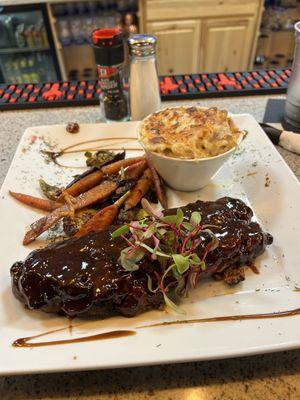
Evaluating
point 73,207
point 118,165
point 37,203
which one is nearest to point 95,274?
point 73,207

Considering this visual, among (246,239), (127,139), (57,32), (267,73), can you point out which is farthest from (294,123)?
(57,32)

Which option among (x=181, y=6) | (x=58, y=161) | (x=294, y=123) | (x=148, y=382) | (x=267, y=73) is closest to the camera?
(x=148, y=382)

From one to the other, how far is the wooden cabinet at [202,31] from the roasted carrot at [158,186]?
108 inches

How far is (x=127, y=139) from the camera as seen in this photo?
179 cm

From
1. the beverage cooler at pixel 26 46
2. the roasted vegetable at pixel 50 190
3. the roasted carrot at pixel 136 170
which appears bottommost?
the beverage cooler at pixel 26 46

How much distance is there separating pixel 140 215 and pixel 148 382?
63 centimetres

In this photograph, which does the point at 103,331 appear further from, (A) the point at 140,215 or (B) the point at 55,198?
(B) the point at 55,198

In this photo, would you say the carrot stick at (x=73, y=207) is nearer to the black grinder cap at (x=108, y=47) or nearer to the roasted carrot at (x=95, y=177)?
the roasted carrot at (x=95, y=177)

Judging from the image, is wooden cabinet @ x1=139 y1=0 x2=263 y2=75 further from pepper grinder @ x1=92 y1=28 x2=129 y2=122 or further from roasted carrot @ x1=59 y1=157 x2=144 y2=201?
roasted carrot @ x1=59 y1=157 x2=144 y2=201

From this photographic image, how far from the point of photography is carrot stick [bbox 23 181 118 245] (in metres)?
1.29

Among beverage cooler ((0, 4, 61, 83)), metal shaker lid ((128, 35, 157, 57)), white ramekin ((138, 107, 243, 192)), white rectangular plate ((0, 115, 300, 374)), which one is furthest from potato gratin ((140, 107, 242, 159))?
beverage cooler ((0, 4, 61, 83))

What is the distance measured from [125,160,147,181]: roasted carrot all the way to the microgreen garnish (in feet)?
1.46

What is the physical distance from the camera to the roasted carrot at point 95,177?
1471mm

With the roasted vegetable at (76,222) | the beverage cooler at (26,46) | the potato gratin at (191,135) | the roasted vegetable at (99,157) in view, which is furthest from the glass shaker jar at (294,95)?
the beverage cooler at (26,46)
